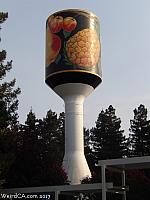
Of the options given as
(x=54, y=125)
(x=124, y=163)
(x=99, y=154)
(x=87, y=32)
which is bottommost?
(x=124, y=163)

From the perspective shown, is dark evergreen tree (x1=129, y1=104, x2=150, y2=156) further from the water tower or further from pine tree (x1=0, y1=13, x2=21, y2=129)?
pine tree (x1=0, y1=13, x2=21, y2=129)

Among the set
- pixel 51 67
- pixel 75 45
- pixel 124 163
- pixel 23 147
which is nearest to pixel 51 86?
pixel 51 67

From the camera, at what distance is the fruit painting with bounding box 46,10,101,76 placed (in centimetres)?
4284

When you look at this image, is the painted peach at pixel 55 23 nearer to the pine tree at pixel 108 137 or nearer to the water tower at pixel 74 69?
the water tower at pixel 74 69

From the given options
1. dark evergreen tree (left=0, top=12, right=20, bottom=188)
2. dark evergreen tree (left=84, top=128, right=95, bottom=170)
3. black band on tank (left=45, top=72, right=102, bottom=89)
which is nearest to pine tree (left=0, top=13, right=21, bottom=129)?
dark evergreen tree (left=0, top=12, right=20, bottom=188)

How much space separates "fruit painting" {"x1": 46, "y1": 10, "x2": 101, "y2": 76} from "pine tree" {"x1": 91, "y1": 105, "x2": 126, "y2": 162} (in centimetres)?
2064

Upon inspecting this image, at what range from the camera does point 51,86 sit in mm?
43969

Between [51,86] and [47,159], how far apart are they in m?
11.2

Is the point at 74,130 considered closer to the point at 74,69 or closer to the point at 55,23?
the point at 74,69

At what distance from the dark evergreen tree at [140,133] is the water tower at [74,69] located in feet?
63.2

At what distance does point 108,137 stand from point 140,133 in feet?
16.6

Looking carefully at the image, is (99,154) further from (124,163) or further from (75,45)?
(124,163)

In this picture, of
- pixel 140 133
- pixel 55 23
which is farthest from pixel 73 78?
pixel 140 133

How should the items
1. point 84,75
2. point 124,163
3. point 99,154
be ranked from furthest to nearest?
point 99,154
point 84,75
point 124,163
